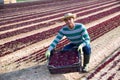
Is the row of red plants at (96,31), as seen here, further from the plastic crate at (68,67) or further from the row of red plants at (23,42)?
the plastic crate at (68,67)

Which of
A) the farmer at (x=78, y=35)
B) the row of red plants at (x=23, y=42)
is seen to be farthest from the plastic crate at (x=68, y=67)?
the row of red plants at (x=23, y=42)

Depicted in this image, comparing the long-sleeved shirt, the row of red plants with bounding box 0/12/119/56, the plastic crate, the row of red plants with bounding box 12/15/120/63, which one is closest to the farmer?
the long-sleeved shirt

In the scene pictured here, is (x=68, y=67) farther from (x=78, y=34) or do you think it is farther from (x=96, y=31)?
(x=96, y=31)

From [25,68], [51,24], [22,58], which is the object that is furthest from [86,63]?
[51,24]

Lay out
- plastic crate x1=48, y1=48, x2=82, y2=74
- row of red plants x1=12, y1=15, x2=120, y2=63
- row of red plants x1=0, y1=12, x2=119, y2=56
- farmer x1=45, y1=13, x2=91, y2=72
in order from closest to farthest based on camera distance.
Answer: plastic crate x1=48, y1=48, x2=82, y2=74 → farmer x1=45, y1=13, x2=91, y2=72 → row of red plants x1=12, y1=15, x2=120, y2=63 → row of red plants x1=0, y1=12, x2=119, y2=56

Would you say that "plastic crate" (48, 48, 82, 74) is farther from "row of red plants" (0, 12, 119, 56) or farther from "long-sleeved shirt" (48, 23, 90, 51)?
"row of red plants" (0, 12, 119, 56)

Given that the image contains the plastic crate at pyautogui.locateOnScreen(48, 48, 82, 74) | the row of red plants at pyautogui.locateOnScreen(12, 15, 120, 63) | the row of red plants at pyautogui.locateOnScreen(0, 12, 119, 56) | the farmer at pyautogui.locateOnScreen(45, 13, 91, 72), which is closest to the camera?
the plastic crate at pyautogui.locateOnScreen(48, 48, 82, 74)

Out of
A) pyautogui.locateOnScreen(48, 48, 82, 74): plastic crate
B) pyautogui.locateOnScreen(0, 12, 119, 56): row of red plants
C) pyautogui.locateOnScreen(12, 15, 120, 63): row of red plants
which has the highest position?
pyautogui.locateOnScreen(48, 48, 82, 74): plastic crate

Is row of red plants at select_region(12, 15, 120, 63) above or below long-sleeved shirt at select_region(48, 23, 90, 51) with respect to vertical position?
below

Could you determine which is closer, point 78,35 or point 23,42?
point 78,35

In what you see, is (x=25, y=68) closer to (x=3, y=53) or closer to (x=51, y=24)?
(x=3, y=53)

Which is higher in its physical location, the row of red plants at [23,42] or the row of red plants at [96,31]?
the row of red plants at [96,31]

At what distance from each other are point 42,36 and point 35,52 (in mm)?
3094

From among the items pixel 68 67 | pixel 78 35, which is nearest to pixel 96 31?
pixel 78 35
